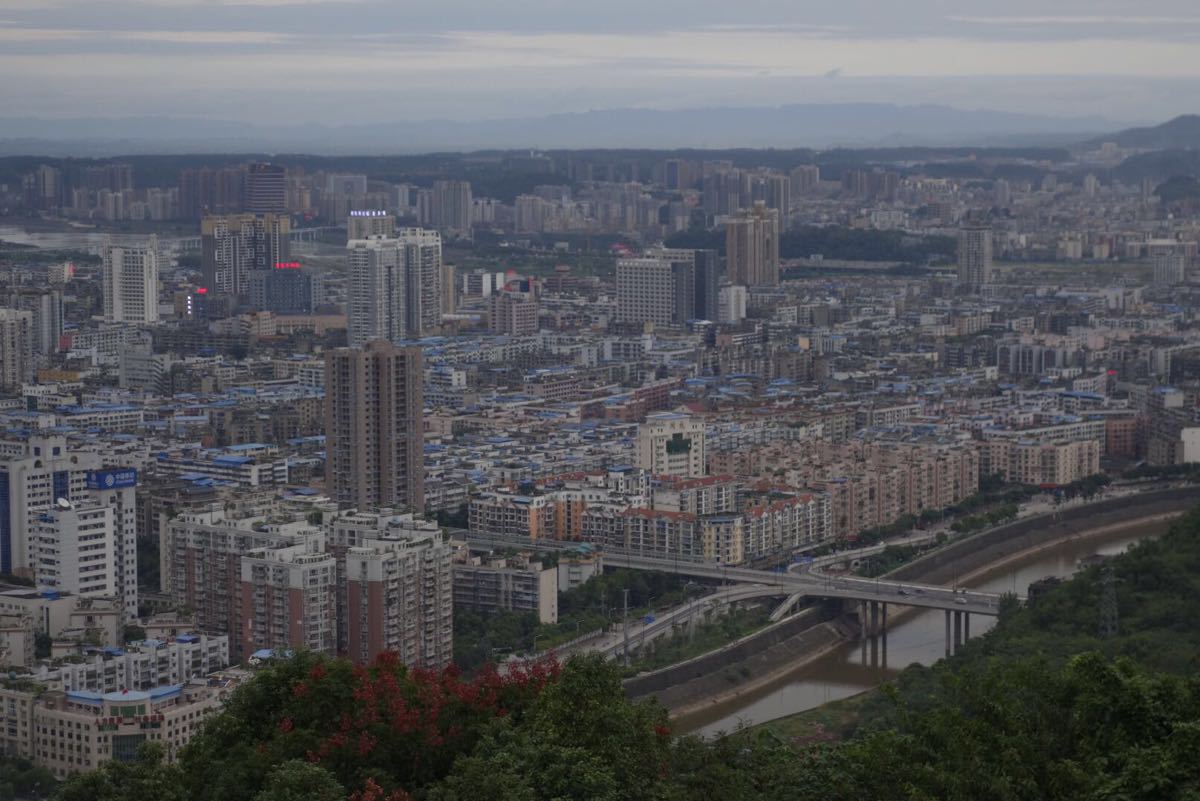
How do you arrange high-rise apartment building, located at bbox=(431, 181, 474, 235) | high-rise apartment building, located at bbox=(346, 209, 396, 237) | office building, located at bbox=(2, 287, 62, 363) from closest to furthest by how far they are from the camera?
office building, located at bbox=(2, 287, 62, 363), high-rise apartment building, located at bbox=(346, 209, 396, 237), high-rise apartment building, located at bbox=(431, 181, 474, 235)

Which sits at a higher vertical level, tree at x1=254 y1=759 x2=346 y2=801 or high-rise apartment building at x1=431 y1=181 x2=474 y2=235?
high-rise apartment building at x1=431 y1=181 x2=474 y2=235

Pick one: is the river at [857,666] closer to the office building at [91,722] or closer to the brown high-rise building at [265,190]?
the office building at [91,722]

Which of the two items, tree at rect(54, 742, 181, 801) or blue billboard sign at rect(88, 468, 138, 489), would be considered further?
blue billboard sign at rect(88, 468, 138, 489)

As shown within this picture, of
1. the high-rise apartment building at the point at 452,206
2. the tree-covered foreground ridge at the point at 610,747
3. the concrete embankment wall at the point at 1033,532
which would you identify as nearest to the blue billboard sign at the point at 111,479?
the concrete embankment wall at the point at 1033,532

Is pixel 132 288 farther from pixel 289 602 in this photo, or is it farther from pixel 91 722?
pixel 91 722

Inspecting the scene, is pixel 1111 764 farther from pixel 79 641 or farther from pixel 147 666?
pixel 79 641

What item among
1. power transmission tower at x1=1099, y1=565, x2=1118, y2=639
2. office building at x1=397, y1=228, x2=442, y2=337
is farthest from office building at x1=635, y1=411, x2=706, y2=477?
office building at x1=397, y1=228, x2=442, y2=337

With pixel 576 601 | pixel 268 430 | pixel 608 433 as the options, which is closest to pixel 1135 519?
pixel 608 433

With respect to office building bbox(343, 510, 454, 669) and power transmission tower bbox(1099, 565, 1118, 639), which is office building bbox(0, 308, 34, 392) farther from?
power transmission tower bbox(1099, 565, 1118, 639)
